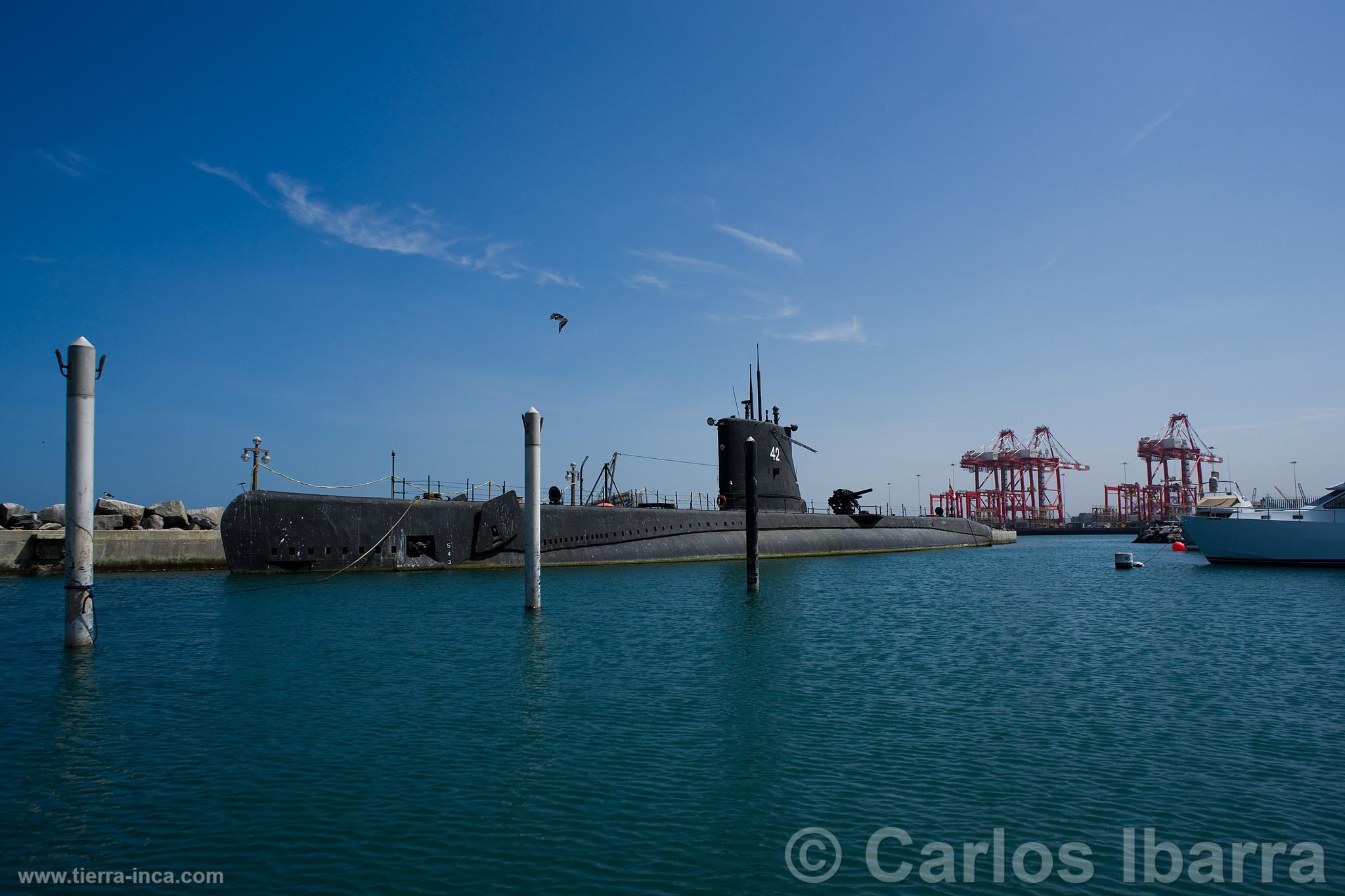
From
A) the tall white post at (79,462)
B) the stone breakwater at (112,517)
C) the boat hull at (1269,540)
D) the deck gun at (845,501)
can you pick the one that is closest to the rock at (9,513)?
the stone breakwater at (112,517)

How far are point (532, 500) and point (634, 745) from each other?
8.41 m

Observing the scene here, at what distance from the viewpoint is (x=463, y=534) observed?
23.8 meters

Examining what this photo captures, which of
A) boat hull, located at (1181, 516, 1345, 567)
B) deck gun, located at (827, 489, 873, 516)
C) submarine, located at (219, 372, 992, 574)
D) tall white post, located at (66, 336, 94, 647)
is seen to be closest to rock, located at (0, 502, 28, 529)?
submarine, located at (219, 372, 992, 574)

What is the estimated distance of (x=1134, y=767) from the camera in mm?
6828

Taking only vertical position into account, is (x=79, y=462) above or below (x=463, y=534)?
above

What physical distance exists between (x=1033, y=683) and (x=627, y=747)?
5536 millimetres

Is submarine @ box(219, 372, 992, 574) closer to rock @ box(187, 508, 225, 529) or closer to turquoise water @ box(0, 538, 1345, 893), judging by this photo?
turquoise water @ box(0, 538, 1345, 893)

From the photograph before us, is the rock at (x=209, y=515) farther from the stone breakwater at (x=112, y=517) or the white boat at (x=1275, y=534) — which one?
the white boat at (x=1275, y=534)

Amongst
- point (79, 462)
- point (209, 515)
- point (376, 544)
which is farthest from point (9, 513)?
point (79, 462)

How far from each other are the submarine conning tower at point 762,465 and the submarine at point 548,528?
5 centimetres

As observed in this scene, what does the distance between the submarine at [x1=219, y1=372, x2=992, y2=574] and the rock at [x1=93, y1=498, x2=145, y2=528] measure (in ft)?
28.6

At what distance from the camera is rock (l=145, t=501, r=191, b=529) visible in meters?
29.4

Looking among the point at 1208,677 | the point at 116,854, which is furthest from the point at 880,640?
the point at 116,854

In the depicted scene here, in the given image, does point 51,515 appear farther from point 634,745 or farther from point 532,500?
point 634,745
